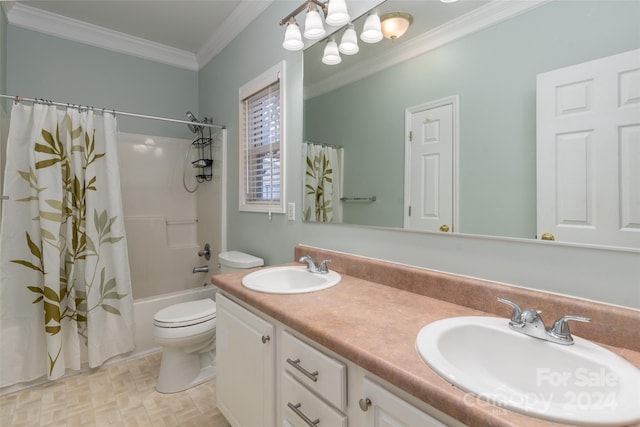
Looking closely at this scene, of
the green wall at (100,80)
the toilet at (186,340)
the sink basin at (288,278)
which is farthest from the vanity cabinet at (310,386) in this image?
the green wall at (100,80)

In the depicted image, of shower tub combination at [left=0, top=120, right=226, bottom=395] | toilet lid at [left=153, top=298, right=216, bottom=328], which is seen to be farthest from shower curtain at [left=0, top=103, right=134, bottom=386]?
shower tub combination at [left=0, top=120, right=226, bottom=395]

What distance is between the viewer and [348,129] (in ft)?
4.98

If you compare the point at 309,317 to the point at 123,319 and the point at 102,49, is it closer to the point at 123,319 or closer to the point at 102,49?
the point at 123,319

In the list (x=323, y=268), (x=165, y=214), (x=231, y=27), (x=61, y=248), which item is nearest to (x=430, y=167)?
(x=323, y=268)

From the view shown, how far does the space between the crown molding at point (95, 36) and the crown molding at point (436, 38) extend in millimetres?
2125

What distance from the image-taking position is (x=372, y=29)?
134 centimetres

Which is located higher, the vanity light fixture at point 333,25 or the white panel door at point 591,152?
the vanity light fixture at point 333,25

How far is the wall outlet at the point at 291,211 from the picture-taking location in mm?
1832

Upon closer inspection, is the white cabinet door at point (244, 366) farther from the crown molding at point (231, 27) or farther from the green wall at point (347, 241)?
the crown molding at point (231, 27)

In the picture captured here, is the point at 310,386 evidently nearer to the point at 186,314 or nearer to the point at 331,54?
the point at 186,314

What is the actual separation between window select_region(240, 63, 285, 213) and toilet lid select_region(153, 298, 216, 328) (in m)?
0.75

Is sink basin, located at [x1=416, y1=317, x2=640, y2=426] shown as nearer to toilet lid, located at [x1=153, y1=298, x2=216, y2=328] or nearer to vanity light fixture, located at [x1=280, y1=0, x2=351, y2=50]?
vanity light fixture, located at [x1=280, y1=0, x2=351, y2=50]

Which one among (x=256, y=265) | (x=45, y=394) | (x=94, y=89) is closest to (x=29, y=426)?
(x=45, y=394)

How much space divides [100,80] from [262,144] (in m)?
1.77
